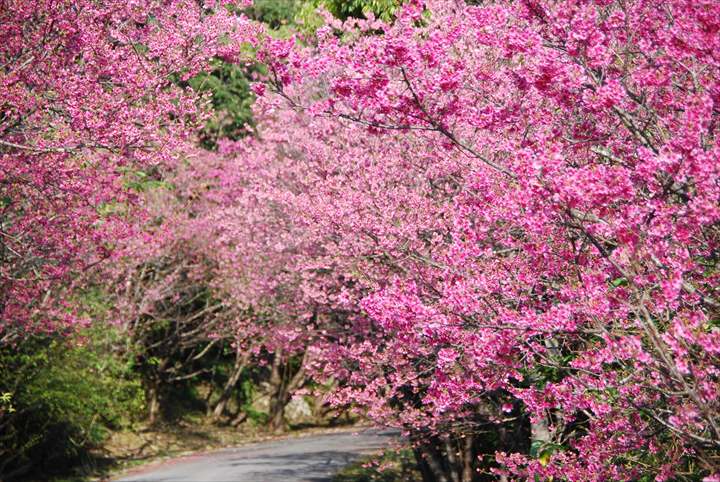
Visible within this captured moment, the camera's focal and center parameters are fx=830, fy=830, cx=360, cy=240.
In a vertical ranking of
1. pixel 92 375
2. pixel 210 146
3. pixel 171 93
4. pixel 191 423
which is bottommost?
pixel 191 423

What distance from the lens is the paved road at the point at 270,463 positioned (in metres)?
16.6

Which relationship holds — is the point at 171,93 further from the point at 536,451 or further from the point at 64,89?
the point at 536,451

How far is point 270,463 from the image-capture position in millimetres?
19078

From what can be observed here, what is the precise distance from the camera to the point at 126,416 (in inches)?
854

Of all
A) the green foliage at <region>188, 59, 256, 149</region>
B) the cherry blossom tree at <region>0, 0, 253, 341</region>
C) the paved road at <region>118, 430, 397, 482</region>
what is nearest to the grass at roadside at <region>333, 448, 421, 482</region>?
the paved road at <region>118, 430, 397, 482</region>

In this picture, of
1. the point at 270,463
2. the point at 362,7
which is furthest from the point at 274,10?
the point at 270,463

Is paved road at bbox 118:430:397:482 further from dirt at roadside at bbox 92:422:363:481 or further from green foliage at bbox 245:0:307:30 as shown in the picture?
green foliage at bbox 245:0:307:30

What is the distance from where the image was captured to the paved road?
54.4ft

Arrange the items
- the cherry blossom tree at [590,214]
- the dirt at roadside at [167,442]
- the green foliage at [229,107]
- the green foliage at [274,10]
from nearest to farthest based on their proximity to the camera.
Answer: the cherry blossom tree at [590,214] → the dirt at roadside at [167,442] → the green foliage at [229,107] → the green foliage at [274,10]

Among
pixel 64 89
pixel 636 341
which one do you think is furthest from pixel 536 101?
pixel 64 89

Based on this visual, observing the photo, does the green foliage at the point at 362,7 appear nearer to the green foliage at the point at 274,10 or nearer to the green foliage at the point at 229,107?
the green foliage at the point at 229,107

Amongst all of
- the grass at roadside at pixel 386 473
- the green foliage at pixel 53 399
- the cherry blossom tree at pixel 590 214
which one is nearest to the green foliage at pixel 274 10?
the green foliage at pixel 53 399

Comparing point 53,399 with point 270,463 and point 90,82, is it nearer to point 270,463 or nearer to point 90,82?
point 270,463

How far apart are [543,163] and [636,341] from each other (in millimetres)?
1035
